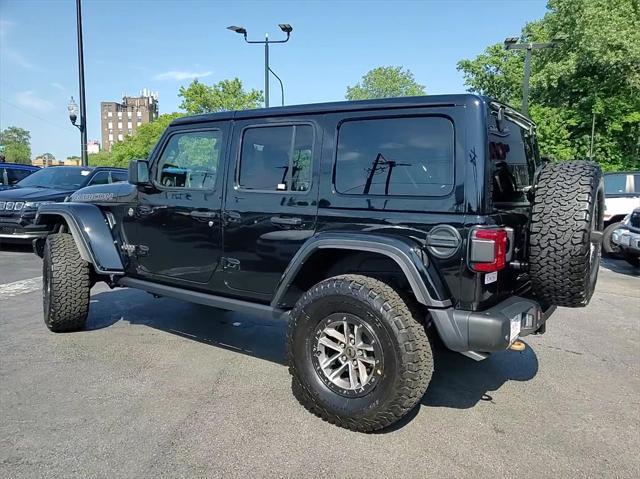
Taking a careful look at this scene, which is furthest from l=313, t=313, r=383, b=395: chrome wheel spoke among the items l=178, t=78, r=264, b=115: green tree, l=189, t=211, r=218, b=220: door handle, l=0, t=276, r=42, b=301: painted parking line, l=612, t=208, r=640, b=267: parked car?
l=178, t=78, r=264, b=115: green tree

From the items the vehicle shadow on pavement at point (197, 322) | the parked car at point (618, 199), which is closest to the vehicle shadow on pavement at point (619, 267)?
the parked car at point (618, 199)

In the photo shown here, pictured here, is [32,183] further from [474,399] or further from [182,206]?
[474,399]

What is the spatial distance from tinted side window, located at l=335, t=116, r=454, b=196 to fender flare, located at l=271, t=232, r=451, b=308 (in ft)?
1.04

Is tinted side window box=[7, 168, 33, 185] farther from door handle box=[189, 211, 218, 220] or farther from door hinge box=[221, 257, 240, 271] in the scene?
door hinge box=[221, 257, 240, 271]

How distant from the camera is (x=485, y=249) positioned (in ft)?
8.52

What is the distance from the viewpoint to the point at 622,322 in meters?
5.44

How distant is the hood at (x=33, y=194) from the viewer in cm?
908

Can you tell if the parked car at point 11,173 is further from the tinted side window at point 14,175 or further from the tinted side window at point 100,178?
the tinted side window at point 100,178

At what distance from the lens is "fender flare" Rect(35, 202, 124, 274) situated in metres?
4.29

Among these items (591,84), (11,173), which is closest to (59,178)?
(11,173)

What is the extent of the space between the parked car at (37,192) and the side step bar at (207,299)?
5003mm

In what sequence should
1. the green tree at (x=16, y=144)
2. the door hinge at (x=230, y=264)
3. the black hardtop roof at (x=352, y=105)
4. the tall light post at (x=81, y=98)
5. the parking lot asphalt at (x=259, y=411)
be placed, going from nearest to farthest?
1. the parking lot asphalt at (x=259, y=411)
2. the black hardtop roof at (x=352, y=105)
3. the door hinge at (x=230, y=264)
4. the tall light post at (x=81, y=98)
5. the green tree at (x=16, y=144)

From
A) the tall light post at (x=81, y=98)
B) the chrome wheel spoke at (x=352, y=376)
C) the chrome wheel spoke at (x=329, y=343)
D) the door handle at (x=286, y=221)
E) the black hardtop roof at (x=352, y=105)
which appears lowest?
the chrome wheel spoke at (x=352, y=376)

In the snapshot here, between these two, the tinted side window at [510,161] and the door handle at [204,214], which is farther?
the door handle at [204,214]
